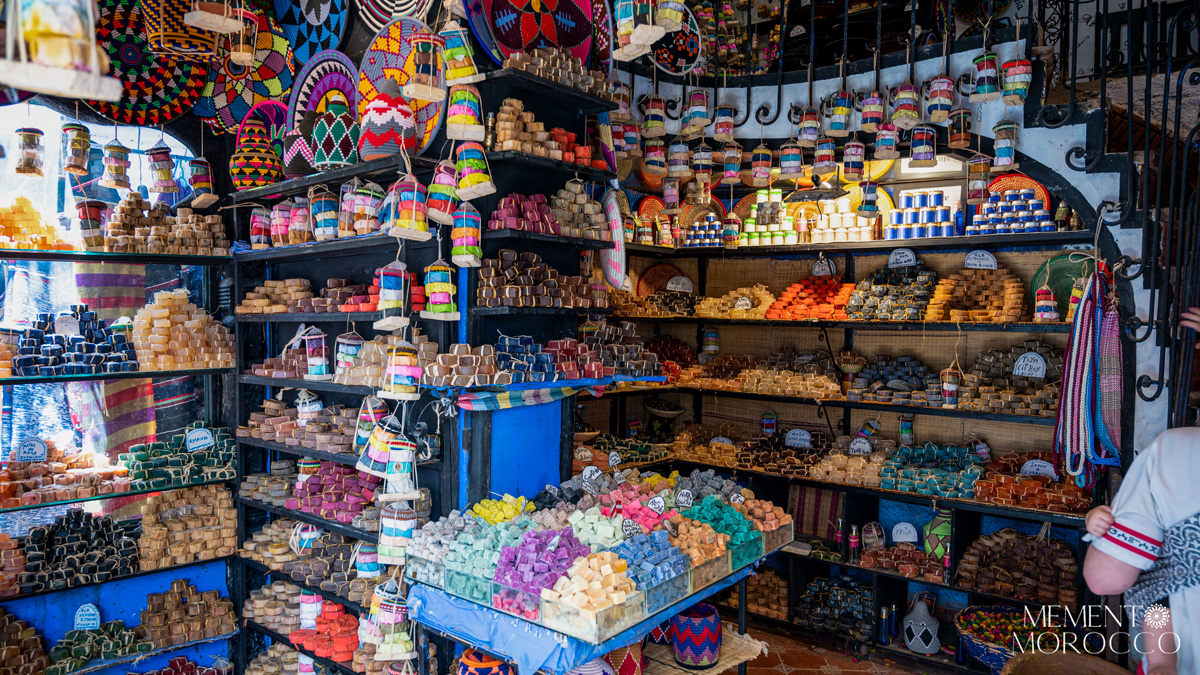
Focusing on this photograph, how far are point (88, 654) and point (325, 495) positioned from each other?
154 centimetres

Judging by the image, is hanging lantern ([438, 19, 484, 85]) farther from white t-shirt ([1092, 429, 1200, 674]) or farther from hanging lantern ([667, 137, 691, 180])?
white t-shirt ([1092, 429, 1200, 674])

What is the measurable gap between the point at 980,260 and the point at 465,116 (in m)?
4.05

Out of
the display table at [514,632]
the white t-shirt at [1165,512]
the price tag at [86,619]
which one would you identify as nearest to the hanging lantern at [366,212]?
the display table at [514,632]

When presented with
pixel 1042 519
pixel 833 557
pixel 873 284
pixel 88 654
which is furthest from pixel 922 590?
pixel 88 654

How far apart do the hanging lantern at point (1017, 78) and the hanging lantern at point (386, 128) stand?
10.3 feet

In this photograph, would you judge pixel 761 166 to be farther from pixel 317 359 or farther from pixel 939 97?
pixel 317 359

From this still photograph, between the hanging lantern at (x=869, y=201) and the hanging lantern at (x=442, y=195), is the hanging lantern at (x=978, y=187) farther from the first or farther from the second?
the hanging lantern at (x=442, y=195)

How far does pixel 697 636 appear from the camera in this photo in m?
3.53

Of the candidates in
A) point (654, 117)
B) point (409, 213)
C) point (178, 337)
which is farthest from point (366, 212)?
point (654, 117)

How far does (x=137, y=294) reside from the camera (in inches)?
187

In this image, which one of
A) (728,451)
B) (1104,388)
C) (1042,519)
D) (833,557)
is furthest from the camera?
(728,451)

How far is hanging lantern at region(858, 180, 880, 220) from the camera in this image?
17.4 feet

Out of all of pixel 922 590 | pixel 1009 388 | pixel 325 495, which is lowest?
pixel 922 590

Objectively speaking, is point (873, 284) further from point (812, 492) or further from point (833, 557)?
point (833, 557)
